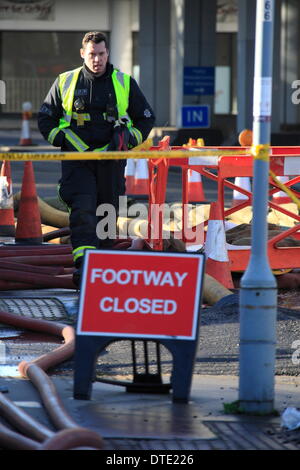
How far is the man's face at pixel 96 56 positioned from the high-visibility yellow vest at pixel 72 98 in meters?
0.15

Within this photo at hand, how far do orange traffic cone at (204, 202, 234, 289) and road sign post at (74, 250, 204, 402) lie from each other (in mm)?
3556

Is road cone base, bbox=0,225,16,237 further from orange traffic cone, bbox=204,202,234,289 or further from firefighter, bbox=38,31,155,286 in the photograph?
firefighter, bbox=38,31,155,286

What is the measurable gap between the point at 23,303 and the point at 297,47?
2644 cm

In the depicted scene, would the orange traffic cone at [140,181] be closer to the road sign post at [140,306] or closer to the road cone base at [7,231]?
the road cone base at [7,231]

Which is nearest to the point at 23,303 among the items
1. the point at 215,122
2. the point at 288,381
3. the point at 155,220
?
the point at 155,220

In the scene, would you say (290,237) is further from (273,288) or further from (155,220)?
(273,288)

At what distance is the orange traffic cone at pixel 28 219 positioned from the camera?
470 inches

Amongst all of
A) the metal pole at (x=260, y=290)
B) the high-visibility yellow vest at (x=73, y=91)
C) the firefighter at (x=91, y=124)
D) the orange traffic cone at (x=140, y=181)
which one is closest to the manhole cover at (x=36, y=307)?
the firefighter at (x=91, y=124)

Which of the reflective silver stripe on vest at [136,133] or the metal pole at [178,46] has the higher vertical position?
the metal pole at [178,46]

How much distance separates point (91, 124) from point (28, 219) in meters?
3.16

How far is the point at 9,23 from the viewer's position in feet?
137

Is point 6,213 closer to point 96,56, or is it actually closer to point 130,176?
point 96,56

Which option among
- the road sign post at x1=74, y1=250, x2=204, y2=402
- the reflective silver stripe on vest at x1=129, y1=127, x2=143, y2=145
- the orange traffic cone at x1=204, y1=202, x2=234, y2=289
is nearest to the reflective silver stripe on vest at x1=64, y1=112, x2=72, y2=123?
the reflective silver stripe on vest at x1=129, y1=127, x2=143, y2=145

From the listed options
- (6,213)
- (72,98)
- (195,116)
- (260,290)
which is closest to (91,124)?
(72,98)
